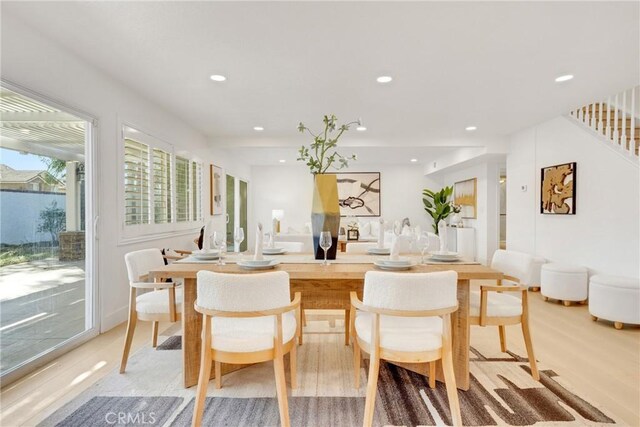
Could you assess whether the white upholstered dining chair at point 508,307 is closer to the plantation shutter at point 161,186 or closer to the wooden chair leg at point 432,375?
the wooden chair leg at point 432,375

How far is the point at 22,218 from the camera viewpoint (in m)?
2.33

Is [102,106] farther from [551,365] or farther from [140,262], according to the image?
[551,365]

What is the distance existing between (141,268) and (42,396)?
890mm

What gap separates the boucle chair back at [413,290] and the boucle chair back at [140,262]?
1640mm

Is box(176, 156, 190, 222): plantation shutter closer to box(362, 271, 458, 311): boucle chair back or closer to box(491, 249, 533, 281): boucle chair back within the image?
box(362, 271, 458, 311): boucle chair back

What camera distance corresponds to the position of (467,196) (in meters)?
7.45

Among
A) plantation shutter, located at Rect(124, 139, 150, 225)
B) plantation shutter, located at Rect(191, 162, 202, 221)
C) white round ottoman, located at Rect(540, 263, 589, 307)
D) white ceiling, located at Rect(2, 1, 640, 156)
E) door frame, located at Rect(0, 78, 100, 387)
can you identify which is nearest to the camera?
white ceiling, located at Rect(2, 1, 640, 156)

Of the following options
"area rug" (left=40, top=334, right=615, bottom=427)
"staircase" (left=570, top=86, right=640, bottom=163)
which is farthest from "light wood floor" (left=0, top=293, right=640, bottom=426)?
"staircase" (left=570, top=86, right=640, bottom=163)

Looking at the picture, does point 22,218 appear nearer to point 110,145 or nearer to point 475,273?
point 110,145

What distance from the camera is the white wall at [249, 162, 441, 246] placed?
900 centimetres

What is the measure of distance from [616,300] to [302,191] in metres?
6.93

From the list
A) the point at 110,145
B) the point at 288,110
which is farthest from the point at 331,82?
the point at 110,145

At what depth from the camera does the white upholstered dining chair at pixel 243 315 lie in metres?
1.53
